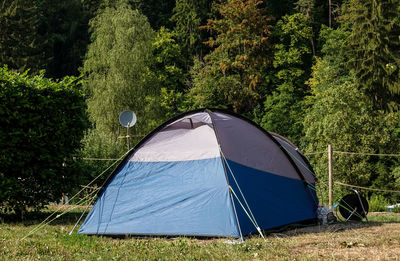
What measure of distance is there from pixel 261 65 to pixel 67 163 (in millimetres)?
26322

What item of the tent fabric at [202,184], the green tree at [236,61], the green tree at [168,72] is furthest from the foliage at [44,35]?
the tent fabric at [202,184]

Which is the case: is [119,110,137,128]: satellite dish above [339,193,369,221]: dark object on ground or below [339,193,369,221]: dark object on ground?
above

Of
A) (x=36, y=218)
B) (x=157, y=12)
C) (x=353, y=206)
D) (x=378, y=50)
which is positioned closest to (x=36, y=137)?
(x=36, y=218)

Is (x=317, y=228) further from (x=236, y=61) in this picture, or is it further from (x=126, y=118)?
(x=236, y=61)

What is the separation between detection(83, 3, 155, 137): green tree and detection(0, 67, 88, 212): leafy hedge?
19.1m

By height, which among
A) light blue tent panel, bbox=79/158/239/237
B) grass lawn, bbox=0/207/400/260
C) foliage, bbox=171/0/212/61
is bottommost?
grass lawn, bbox=0/207/400/260

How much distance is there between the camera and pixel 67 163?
9578 millimetres

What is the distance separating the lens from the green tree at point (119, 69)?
95.1ft

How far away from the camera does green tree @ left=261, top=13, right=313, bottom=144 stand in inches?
1235

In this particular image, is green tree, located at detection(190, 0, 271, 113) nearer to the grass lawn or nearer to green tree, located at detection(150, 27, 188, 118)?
green tree, located at detection(150, 27, 188, 118)

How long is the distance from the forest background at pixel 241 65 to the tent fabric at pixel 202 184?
8899 mm

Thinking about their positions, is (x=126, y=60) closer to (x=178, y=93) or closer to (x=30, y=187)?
(x=178, y=93)

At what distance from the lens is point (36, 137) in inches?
352

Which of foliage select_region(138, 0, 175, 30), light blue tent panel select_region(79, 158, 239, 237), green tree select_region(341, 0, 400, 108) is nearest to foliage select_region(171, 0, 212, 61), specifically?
foliage select_region(138, 0, 175, 30)
